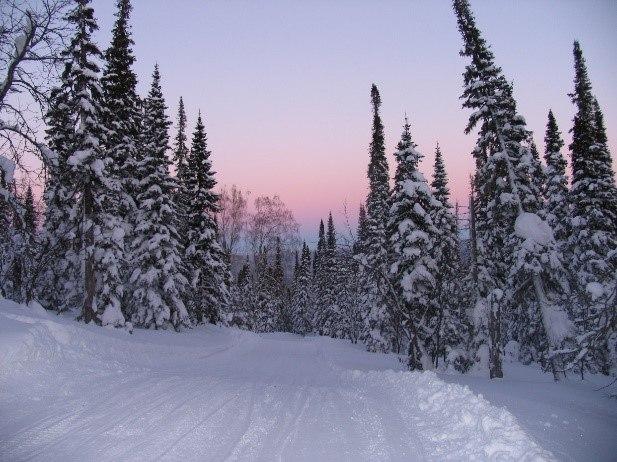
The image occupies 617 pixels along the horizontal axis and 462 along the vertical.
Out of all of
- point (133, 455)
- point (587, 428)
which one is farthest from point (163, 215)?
point (587, 428)

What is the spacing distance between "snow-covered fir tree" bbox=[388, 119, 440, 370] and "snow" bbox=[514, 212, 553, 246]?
5.40 m

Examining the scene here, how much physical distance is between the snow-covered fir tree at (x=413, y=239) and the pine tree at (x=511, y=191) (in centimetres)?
302

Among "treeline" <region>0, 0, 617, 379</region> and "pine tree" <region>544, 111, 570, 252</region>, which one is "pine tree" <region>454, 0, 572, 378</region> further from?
"pine tree" <region>544, 111, 570, 252</region>

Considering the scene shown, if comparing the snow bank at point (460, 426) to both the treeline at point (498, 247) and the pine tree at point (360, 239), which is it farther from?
the pine tree at point (360, 239)

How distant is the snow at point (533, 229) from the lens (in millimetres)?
17375

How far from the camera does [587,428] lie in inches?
266

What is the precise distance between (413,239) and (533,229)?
612cm

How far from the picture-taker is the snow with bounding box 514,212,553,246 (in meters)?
17.4

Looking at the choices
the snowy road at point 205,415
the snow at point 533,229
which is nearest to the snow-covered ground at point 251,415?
the snowy road at point 205,415

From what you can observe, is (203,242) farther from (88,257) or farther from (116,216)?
(88,257)

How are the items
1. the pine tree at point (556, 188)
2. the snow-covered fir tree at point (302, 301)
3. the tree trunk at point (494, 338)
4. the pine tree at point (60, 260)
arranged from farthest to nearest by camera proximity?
the snow-covered fir tree at point (302, 301)
the pine tree at point (556, 188)
the pine tree at point (60, 260)
the tree trunk at point (494, 338)

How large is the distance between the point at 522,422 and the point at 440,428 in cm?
136

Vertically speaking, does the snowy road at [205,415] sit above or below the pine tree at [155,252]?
below

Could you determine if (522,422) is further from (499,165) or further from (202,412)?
(499,165)
